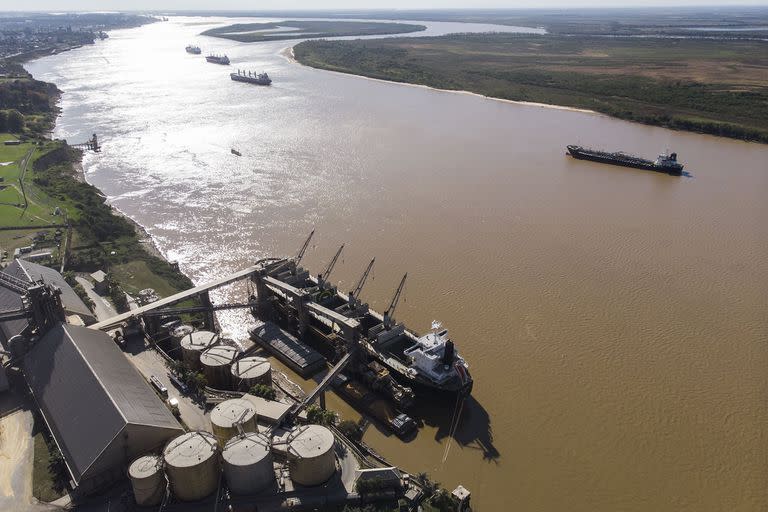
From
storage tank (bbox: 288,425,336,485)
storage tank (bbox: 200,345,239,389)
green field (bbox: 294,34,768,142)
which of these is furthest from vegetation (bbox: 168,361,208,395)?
green field (bbox: 294,34,768,142)

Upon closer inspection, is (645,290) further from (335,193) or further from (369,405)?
(335,193)

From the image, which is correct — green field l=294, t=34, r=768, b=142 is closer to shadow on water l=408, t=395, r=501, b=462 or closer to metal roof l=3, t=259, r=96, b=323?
shadow on water l=408, t=395, r=501, b=462

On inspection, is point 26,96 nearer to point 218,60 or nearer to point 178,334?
point 218,60

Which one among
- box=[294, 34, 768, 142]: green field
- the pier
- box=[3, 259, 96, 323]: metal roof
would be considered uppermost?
box=[294, 34, 768, 142]: green field

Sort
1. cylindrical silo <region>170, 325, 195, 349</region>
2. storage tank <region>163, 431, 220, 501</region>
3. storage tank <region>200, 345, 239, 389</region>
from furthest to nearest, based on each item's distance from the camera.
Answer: cylindrical silo <region>170, 325, 195, 349</region>
storage tank <region>200, 345, 239, 389</region>
storage tank <region>163, 431, 220, 501</region>

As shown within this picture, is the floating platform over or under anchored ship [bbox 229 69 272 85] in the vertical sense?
under

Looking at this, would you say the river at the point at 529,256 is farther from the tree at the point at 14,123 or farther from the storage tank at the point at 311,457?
the tree at the point at 14,123

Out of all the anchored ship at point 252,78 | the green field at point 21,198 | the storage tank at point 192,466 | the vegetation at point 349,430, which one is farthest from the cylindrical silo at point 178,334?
the anchored ship at point 252,78

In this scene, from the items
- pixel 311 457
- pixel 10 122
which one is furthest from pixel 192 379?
pixel 10 122
